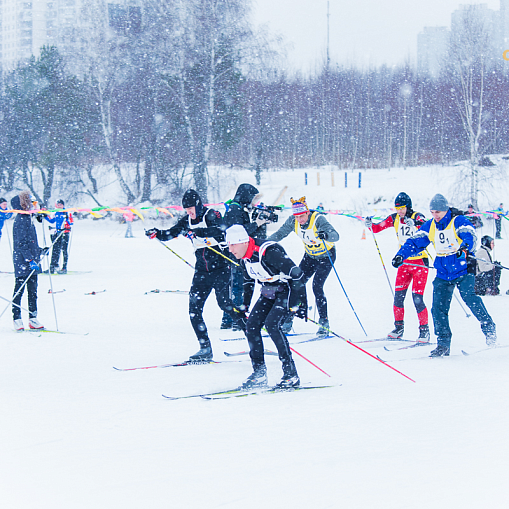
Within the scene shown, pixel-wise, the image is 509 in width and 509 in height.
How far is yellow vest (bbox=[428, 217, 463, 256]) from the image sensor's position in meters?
4.89

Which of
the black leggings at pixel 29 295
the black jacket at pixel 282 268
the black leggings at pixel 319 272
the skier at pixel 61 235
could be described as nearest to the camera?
the black jacket at pixel 282 268

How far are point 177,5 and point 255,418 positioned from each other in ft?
69.1

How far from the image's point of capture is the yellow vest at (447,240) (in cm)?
489

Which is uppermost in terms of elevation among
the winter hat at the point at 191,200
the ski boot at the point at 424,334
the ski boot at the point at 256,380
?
the winter hat at the point at 191,200

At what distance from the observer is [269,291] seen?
12.8 ft

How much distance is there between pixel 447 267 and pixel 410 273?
33.8 inches

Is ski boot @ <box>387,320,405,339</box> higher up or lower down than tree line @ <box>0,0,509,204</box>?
lower down

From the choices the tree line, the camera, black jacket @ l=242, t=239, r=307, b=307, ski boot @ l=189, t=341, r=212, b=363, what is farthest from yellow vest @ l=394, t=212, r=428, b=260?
the tree line

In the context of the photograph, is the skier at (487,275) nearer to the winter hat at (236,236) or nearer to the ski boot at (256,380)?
the ski boot at (256,380)

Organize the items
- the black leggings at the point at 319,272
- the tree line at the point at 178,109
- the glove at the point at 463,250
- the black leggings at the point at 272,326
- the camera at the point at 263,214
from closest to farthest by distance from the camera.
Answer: the black leggings at the point at 272,326 → the glove at the point at 463,250 → the camera at the point at 263,214 → the black leggings at the point at 319,272 → the tree line at the point at 178,109

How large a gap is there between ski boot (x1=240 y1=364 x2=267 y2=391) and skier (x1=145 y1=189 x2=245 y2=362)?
803 mm

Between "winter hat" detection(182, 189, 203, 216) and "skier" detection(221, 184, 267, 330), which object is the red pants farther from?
"winter hat" detection(182, 189, 203, 216)

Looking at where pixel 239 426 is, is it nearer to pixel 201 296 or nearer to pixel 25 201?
pixel 201 296

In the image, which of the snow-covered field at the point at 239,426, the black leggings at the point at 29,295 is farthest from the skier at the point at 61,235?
the black leggings at the point at 29,295
